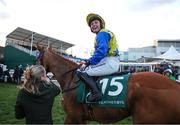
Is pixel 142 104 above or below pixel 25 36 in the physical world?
below

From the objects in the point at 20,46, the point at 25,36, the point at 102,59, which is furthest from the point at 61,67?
the point at 25,36

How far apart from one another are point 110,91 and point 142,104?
0.56m

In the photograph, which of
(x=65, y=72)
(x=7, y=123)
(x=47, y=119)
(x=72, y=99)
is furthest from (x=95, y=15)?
(x=7, y=123)

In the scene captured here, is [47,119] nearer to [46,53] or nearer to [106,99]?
[106,99]

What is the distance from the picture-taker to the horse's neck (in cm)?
498

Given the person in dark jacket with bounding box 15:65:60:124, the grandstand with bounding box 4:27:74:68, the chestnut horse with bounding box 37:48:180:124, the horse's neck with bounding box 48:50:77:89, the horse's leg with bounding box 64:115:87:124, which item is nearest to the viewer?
the chestnut horse with bounding box 37:48:180:124

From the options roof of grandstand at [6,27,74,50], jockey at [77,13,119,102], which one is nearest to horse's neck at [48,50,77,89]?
jockey at [77,13,119,102]

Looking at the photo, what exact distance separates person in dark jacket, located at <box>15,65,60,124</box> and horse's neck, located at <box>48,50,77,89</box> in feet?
2.72

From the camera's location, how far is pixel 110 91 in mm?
4230

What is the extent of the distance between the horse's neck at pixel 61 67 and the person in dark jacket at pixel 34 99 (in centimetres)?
83

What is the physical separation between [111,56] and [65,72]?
96 centimetres

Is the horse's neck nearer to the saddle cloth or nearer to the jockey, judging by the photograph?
the jockey

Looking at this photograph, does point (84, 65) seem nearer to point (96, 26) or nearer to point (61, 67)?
point (61, 67)

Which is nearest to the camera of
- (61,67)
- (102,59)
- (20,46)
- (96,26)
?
(102,59)
